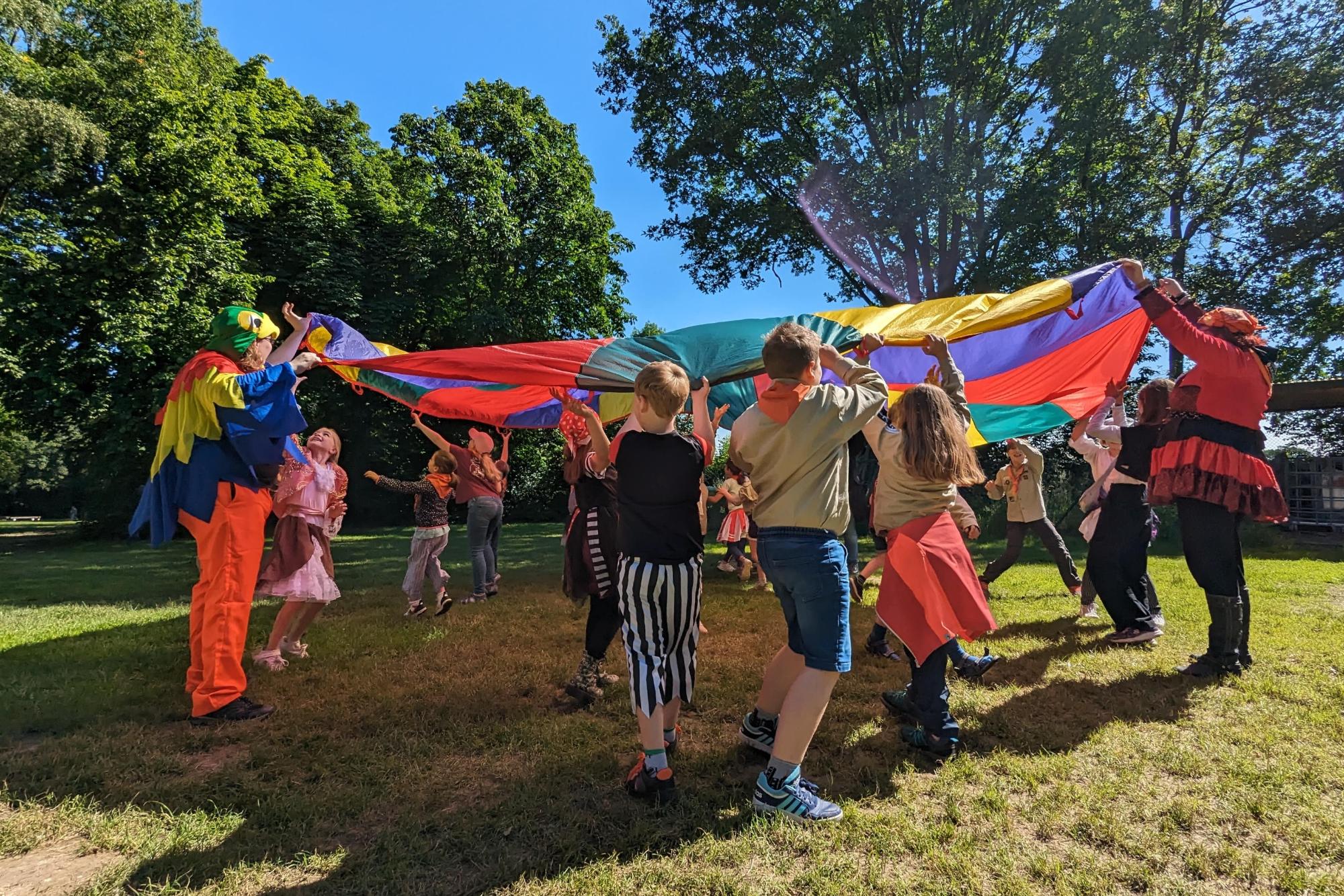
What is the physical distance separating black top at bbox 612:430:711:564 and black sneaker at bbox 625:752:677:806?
0.82 m

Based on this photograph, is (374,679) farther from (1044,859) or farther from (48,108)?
(48,108)

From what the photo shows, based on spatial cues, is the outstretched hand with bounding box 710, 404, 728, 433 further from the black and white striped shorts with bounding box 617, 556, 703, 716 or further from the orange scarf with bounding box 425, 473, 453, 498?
the orange scarf with bounding box 425, 473, 453, 498

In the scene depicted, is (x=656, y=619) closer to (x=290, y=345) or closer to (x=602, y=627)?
(x=602, y=627)

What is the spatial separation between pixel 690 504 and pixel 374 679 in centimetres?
269

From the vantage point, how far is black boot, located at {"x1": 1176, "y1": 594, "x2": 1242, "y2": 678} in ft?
12.3

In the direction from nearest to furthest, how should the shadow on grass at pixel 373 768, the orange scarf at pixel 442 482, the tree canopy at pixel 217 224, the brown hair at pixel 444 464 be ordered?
1. the shadow on grass at pixel 373 768
2. the orange scarf at pixel 442 482
3. the brown hair at pixel 444 464
4. the tree canopy at pixel 217 224

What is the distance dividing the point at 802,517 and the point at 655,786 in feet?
3.92

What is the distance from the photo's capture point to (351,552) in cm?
1213

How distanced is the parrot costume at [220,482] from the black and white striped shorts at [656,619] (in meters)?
2.17

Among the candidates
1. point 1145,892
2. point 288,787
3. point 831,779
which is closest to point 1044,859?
point 1145,892

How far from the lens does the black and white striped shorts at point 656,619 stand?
2625 millimetres

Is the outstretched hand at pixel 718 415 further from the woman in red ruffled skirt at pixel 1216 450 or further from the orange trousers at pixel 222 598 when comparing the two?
the orange trousers at pixel 222 598

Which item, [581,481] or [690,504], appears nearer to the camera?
[690,504]

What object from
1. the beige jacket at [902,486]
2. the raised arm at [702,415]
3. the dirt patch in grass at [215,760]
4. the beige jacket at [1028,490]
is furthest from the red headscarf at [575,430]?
the beige jacket at [1028,490]
